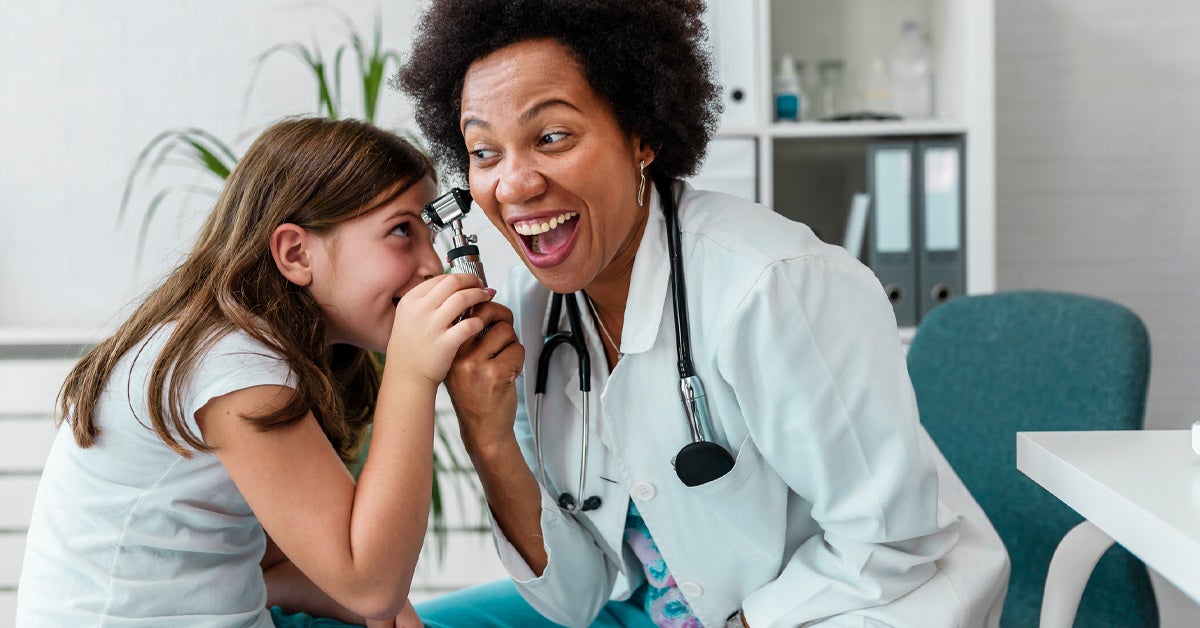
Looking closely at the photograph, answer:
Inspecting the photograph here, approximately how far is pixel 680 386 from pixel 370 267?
43cm

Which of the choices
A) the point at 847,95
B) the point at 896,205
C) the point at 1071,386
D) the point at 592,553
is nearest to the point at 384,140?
the point at 592,553

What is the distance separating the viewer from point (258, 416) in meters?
1.04

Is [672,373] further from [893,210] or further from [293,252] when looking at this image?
[893,210]

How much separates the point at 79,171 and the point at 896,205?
2270 mm

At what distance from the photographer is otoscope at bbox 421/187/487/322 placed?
3.81ft

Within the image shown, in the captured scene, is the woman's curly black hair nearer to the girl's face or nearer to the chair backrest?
the girl's face

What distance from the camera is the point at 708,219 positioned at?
46.5 inches

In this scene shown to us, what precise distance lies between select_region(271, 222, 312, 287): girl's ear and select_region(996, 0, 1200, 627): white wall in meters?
2.01

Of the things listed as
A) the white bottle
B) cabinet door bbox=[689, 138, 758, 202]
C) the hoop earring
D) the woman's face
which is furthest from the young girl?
the white bottle

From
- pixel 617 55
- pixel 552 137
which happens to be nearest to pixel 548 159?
pixel 552 137

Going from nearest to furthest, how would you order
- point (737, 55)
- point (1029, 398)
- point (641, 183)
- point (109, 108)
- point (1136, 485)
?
point (1136, 485) → point (641, 183) → point (1029, 398) → point (737, 55) → point (109, 108)

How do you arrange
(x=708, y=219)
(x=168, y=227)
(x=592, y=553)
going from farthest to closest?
(x=168, y=227) < (x=592, y=553) < (x=708, y=219)

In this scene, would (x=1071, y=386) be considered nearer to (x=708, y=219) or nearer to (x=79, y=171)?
(x=708, y=219)

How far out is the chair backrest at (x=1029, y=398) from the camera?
142 cm
